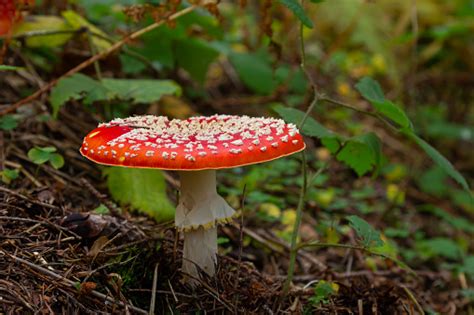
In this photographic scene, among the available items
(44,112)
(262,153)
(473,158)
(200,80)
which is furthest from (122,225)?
(473,158)

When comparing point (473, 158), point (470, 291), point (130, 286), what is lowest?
point (473, 158)

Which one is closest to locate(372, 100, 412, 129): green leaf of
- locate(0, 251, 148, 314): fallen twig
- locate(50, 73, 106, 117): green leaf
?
locate(0, 251, 148, 314): fallen twig

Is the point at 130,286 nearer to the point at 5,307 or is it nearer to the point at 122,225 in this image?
the point at 122,225

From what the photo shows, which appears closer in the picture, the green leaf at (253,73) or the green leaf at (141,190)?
the green leaf at (141,190)

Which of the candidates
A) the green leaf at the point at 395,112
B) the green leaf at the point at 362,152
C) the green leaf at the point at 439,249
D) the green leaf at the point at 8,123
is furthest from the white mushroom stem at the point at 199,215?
the green leaf at the point at 439,249

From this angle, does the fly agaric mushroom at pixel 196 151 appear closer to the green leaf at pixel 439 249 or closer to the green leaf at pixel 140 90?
the green leaf at pixel 140 90

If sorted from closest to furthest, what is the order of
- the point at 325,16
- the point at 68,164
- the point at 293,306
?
the point at 293,306 < the point at 68,164 < the point at 325,16

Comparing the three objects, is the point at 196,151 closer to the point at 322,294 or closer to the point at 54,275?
the point at 54,275
